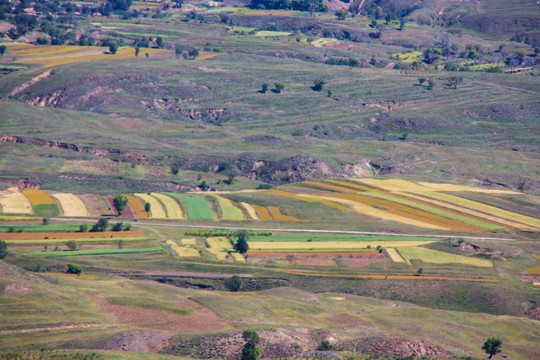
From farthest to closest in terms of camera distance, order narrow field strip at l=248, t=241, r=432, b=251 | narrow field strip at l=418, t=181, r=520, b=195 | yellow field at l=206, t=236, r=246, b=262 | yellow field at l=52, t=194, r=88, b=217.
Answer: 1. narrow field strip at l=418, t=181, r=520, b=195
2. yellow field at l=52, t=194, r=88, b=217
3. narrow field strip at l=248, t=241, r=432, b=251
4. yellow field at l=206, t=236, r=246, b=262

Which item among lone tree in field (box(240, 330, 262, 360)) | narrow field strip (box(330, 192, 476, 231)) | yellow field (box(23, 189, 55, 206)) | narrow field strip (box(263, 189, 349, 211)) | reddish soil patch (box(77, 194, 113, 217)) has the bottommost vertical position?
narrow field strip (box(330, 192, 476, 231))

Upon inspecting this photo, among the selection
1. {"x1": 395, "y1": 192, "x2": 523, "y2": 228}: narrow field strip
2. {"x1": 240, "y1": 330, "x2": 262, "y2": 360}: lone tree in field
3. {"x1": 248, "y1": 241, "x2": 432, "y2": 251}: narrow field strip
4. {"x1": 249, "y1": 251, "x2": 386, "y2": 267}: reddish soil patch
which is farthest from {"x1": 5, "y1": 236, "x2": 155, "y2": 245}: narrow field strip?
{"x1": 395, "y1": 192, "x2": 523, "y2": 228}: narrow field strip

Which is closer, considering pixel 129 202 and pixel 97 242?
pixel 97 242

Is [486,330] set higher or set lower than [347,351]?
lower

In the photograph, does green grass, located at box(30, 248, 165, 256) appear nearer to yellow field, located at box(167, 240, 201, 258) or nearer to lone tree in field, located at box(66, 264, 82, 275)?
yellow field, located at box(167, 240, 201, 258)

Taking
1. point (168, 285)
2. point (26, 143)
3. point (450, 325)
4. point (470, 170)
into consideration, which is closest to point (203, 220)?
point (168, 285)

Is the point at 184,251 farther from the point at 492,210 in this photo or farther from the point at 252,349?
the point at 492,210

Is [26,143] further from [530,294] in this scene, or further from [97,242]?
[530,294]
